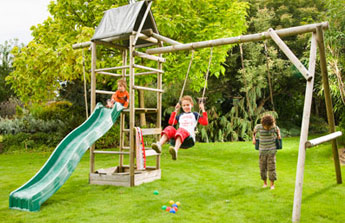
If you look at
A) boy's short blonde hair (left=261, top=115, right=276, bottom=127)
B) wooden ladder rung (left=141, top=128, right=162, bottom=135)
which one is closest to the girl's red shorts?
wooden ladder rung (left=141, top=128, right=162, bottom=135)

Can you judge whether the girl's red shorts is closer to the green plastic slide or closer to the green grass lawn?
the green grass lawn

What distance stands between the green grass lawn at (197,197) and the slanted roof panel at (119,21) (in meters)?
2.80

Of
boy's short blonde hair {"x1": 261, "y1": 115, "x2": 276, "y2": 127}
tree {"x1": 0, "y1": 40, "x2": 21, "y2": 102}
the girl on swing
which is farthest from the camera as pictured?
tree {"x1": 0, "y1": 40, "x2": 21, "y2": 102}

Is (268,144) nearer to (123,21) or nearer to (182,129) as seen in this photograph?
(182,129)

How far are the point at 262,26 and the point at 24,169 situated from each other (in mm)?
11898

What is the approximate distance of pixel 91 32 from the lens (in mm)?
9406

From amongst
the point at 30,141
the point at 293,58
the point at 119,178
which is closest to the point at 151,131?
the point at 119,178

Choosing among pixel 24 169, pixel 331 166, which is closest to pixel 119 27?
pixel 24 169

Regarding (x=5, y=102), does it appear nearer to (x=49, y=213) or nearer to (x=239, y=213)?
(x=49, y=213)

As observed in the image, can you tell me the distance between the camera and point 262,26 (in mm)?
15695

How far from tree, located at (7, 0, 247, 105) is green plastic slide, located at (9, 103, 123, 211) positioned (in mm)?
3663

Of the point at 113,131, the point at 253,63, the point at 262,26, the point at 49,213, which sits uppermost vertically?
the point at 262,26

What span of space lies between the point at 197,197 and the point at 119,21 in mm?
3487

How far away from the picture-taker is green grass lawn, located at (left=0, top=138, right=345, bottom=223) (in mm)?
4273
